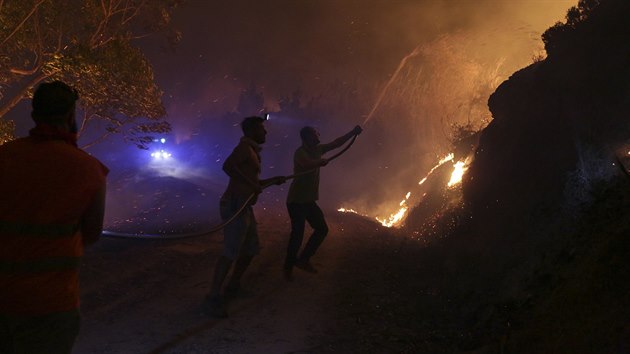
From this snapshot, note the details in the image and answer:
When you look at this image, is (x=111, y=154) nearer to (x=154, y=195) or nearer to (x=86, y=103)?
(x=154, y=195)

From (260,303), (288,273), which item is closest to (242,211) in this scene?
(260,303)

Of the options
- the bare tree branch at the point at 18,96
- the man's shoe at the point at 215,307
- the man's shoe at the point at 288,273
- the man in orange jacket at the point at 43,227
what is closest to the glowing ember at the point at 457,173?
the man's shoe at the point at 288,273

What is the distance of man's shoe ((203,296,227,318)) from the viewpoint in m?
5.24

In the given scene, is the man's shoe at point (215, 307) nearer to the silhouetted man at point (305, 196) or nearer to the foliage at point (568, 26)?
the silhouetted man at point (305, 196)

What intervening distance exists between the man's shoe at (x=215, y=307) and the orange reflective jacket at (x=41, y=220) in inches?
118

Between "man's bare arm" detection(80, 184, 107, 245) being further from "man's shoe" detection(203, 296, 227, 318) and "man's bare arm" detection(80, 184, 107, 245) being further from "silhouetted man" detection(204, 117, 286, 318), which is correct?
"man's shoe" detection(203, 296, 227, 318)

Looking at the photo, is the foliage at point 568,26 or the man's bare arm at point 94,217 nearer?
the man's bare arm at point 94,217

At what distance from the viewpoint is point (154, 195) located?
25.6 m

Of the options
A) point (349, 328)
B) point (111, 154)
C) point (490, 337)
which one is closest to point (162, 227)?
point (349, 328)

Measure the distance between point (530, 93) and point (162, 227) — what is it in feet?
36.7

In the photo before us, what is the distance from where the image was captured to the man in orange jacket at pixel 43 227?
2201mm

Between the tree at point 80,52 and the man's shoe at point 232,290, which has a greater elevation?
the tree at point 80,52

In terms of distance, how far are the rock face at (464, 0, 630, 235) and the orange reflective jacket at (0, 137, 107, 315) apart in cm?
526

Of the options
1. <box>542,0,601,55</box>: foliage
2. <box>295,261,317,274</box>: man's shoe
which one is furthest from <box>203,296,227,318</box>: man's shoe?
<box>542,0,601,55</box>: foliage
